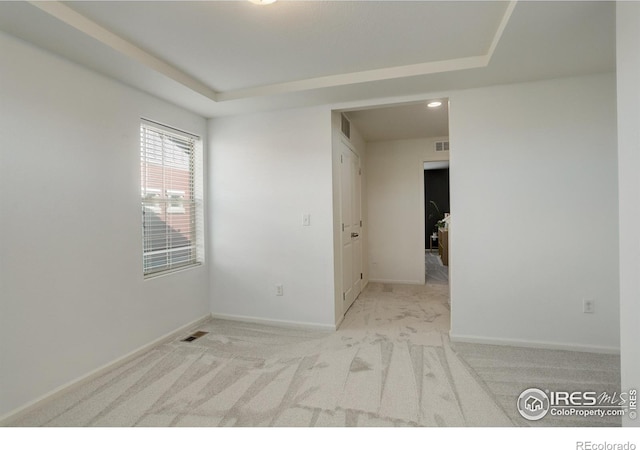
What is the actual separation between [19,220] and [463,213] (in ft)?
10.9

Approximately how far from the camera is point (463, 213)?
9.48 ft

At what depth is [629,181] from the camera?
1367 mm

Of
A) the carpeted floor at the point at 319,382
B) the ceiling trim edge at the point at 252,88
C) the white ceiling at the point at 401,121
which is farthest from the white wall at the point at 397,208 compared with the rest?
the ceiling trim edge at the point at 252,88

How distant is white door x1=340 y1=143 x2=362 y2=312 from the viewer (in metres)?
3.71

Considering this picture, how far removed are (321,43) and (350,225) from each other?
228 centimetres

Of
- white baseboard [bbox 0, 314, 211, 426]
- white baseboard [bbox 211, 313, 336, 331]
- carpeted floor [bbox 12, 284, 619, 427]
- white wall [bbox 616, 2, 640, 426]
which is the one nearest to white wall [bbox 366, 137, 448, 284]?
carpeted floor [bbox 12, 284, 619, 427]

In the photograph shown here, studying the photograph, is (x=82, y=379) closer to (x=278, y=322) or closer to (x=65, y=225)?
(x=65, y=225)

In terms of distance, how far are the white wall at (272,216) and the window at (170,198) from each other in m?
0.19

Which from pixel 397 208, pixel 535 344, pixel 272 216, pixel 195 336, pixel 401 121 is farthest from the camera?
pixel 397 208

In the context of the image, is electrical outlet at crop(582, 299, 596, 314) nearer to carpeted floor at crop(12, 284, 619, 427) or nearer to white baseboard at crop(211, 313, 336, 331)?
carpeted floor at crop(12, 284, 619, 427)

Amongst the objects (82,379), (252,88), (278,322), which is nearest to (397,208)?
(278,322)

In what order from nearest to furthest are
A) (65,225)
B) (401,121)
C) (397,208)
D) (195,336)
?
(65,225)
(195,336)
(401,121)
(397,208)

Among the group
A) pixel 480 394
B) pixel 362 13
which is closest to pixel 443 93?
pixel 362 13

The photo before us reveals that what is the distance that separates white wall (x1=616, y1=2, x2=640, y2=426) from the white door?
8.09 ft
